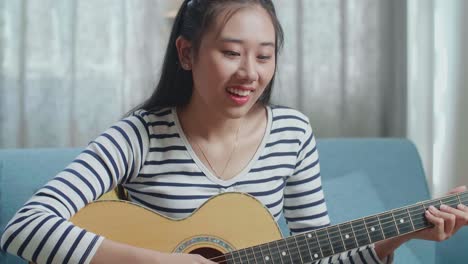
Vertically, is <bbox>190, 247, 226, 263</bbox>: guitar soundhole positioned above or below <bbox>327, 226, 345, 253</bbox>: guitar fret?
below

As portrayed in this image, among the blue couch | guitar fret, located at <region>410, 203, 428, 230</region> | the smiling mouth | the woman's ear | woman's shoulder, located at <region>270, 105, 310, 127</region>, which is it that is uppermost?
the woman's ear

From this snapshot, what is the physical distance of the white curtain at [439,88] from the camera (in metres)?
1.93

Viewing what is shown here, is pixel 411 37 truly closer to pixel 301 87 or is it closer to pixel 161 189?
pixel 301 87

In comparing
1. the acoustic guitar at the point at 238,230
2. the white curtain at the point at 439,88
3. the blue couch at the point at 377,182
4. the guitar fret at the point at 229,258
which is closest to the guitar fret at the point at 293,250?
the acoustic guitar at the point at 238,230

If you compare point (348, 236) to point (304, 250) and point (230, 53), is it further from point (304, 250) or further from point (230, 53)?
point (230, 53)

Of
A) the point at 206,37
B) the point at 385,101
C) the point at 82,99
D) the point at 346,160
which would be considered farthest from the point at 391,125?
the point at 206,37

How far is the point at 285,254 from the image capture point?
3.87 feet

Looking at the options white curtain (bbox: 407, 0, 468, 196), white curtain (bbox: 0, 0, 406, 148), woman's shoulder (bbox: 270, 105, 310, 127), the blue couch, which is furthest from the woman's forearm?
white curtain (bbox: 407, 0, 468, 196)

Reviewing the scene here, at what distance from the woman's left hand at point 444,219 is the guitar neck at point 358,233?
0.01 m

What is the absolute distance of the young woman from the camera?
3.51ft

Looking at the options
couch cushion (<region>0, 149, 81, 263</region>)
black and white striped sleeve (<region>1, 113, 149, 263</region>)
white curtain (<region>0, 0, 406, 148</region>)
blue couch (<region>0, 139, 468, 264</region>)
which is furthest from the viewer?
white curtain (<region>0, 0, 406, 148</region>)

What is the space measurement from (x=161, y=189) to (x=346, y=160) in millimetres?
708

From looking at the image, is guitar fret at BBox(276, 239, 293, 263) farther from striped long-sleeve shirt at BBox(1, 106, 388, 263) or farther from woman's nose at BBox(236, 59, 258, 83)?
woman's nose at BBox(236, 59, 258, 83)

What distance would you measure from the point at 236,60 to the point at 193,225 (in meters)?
0.30
